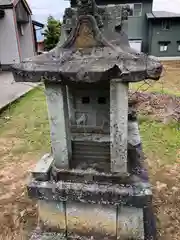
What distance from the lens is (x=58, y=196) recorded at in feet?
9.05

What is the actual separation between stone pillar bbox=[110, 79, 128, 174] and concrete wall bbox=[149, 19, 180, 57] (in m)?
20.2

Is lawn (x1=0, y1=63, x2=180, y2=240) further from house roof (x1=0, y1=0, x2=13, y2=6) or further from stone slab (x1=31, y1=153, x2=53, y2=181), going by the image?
house roof (x1=0, y1=0, x2=13, y2=6)

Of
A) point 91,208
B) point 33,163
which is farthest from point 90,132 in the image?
point 33,163

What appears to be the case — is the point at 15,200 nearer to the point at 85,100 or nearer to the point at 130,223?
the point at 130,223

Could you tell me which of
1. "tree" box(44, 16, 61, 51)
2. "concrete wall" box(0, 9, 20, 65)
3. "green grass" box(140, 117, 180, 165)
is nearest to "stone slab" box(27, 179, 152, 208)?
"green grass" box(140, 117, 180, 165)

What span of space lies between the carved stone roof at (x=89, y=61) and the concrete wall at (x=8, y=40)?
12.7m

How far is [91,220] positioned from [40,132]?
4.31 m

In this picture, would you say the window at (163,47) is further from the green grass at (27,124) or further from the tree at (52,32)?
the green grass at (27,124)

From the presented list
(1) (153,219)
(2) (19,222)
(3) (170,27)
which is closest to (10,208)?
(2) (19,222)

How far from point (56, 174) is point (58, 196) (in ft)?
0.87

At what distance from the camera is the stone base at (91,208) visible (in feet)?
8.61

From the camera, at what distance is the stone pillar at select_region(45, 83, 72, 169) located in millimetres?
2432

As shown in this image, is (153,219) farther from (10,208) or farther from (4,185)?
(4,185)

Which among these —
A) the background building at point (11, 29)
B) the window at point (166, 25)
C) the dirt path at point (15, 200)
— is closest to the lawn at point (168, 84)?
the window at point (166, 25)
